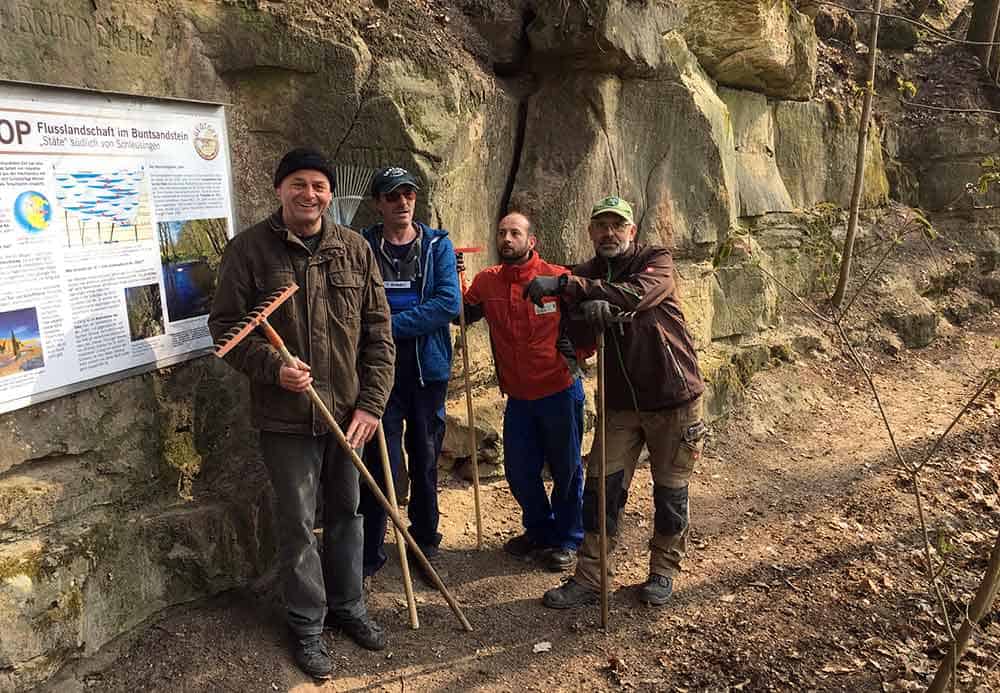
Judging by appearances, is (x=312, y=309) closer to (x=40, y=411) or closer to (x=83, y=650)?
(x=40, y=411)

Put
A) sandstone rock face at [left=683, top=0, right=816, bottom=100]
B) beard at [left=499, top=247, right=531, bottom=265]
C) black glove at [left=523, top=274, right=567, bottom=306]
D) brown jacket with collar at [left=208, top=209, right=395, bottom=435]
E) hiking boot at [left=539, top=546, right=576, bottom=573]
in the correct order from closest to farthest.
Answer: brown jacket with collar at [left=208, top=209, right=395, bottom=435], black glove at [left=523, top=274, right=567, bottom=306], beard at [left=499, top=247, right=531, bottom=265], hiking boot at [left=539, top=546, right=576, bottom=573], sandstone rock face at [left=683, top=0, right=816, bottom=100]

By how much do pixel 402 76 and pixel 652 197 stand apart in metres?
3.35

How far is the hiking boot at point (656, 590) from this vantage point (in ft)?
16.4

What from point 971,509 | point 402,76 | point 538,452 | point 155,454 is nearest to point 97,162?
point 155,454

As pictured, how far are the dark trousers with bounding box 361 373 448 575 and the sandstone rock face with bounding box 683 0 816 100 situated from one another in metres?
6.15

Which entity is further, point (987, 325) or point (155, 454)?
point (987, 325)

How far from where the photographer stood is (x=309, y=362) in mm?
4070

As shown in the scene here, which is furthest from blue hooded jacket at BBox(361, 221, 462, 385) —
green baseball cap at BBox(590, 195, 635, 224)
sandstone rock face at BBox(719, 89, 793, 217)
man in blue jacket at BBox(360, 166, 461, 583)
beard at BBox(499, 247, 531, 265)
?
sandstone rock face at BBox(719, 89, 793, 217)

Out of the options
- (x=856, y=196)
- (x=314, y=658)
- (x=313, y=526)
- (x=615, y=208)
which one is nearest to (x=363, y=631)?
(x=314, y=658)

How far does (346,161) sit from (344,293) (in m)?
2.04

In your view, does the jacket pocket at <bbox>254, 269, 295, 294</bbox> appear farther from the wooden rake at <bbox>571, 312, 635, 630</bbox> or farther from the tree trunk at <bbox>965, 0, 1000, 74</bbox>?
the tree trunk at <bbox>965, 0, 1000, 74</bbox>

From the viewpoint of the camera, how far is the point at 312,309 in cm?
407

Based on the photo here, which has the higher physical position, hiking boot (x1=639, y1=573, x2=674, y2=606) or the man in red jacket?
the man in red jacket

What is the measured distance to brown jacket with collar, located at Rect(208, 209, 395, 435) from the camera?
3.98 meters
